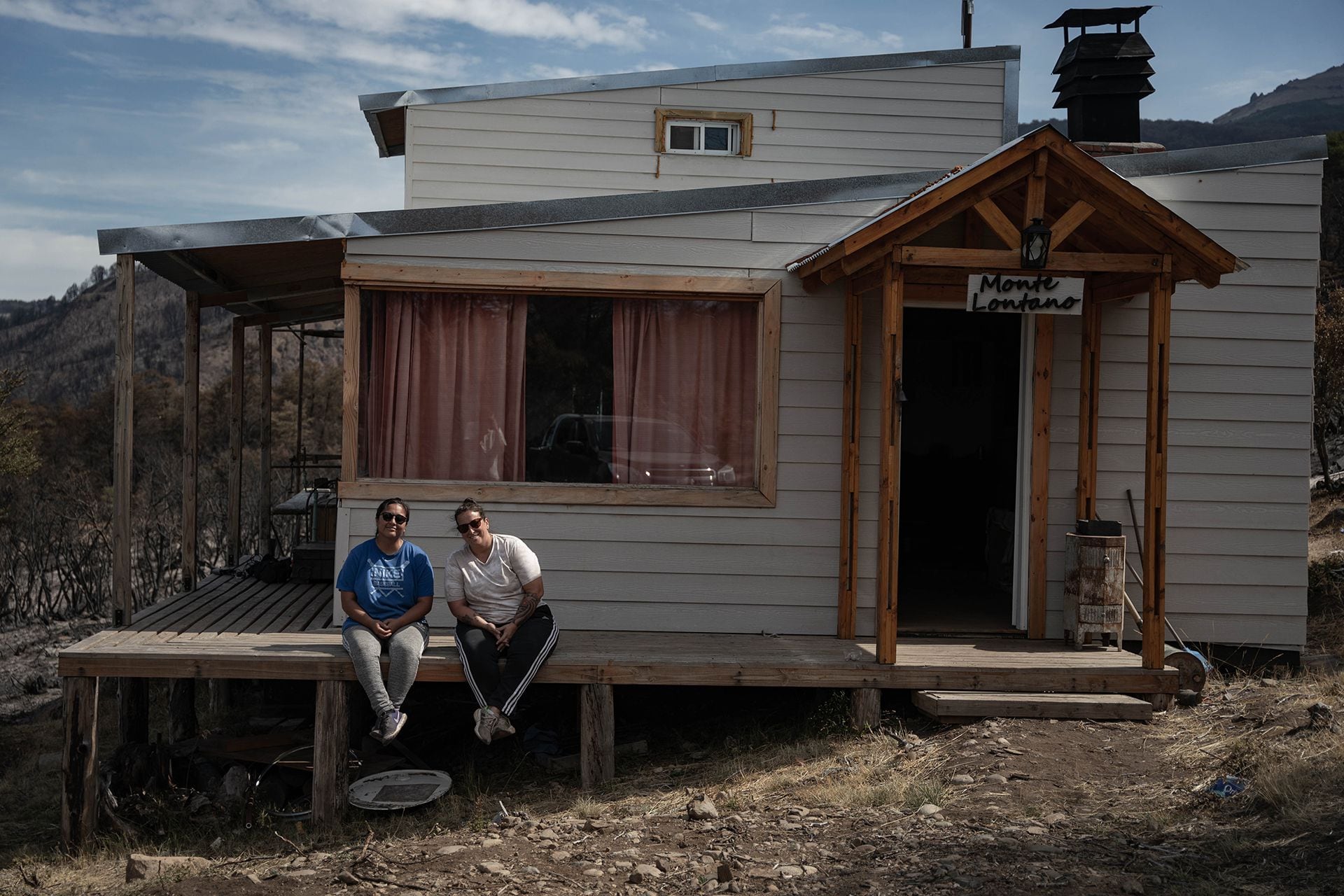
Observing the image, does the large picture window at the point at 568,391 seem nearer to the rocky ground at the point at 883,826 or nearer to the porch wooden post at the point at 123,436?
the porch wooden post at the point at 123,436

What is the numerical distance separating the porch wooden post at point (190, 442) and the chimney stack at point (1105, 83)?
7.22m

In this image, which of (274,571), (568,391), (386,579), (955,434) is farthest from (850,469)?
(955,434)

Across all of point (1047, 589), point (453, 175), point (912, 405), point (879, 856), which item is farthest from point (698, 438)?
point (912, 405)

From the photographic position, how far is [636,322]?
23.5 ft

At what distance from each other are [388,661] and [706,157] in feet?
20.6

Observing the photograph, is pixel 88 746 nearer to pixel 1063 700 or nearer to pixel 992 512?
pixel 1063 700

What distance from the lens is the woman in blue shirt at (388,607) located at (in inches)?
239

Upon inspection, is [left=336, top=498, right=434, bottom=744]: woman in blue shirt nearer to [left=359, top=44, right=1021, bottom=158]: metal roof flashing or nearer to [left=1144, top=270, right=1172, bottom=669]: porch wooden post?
[left=1144, top=270, right=1172, bottom=669]: porch wooden post

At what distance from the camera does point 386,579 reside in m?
6.27

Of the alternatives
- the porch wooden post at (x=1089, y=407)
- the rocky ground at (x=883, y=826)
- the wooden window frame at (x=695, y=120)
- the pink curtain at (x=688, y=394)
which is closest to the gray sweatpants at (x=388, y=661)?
the rocky ground at (x=883, y=826)

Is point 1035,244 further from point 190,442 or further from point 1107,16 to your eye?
point 190,442

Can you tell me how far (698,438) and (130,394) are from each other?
3361 mm

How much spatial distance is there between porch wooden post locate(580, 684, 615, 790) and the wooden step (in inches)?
66.9

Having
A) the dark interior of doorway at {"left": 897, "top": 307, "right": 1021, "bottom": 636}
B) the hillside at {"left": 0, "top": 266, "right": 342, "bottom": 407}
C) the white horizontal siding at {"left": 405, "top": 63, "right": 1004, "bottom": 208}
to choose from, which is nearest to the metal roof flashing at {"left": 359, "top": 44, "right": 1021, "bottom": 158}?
the white horizontal siding at {"left": 405, "top": 63, "right": 1004, "bottom": 208}
